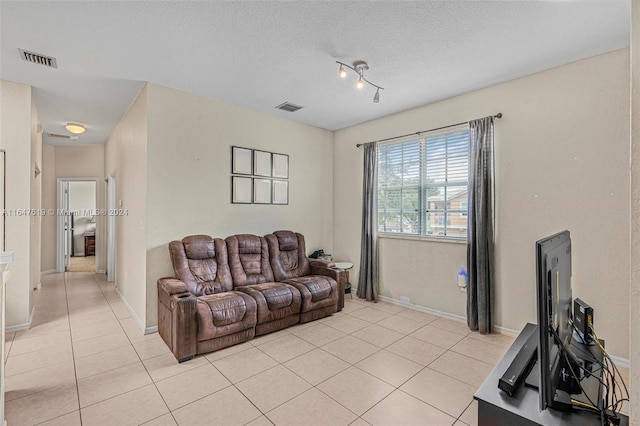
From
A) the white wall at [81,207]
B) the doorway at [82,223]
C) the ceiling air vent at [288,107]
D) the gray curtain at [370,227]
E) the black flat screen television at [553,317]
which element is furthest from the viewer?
the white wall at [81,207]

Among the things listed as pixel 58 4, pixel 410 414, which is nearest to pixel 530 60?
pixel 410 414

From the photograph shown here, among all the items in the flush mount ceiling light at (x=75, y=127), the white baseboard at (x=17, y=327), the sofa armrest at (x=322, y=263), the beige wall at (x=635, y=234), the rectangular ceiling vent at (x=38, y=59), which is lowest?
the white baseboard at (x=17, y=327)

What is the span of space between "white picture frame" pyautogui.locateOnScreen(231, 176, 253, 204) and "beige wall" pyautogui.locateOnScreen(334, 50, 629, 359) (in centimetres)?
254

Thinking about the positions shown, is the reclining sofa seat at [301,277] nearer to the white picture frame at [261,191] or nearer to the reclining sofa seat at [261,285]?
the reclining sofa seat at [261,285]

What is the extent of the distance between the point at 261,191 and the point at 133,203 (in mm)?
1672

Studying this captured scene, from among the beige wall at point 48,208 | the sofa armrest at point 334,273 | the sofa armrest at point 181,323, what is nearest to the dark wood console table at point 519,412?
the sofa armrest at point 181,323

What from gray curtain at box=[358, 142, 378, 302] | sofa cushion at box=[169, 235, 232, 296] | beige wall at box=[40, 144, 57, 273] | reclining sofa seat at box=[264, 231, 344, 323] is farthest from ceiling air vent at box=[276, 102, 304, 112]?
beige wall at box=[40, 144, 57, 273]

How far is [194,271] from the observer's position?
352 centimetres

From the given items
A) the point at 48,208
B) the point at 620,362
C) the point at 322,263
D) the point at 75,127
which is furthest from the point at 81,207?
the point at 620,362

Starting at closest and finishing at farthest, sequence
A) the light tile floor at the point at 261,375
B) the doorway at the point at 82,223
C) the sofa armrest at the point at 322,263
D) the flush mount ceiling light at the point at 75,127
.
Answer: the light tile floor at the point at 261,375, the sofa armrest at the point at 322,263, the flush mount ceiling light at the point at 75,127, the doorway at the point at 82,223

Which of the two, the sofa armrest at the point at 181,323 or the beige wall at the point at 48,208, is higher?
the beige wall at the point at 48,208

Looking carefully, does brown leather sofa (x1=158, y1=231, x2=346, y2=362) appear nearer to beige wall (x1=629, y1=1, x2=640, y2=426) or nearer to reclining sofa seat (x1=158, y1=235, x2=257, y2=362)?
reclining sofa seat (x1=158, y1=235, x2=257, y2=362)

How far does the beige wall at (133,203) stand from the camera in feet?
11.7

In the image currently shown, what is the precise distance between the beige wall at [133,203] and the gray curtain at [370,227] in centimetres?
300
